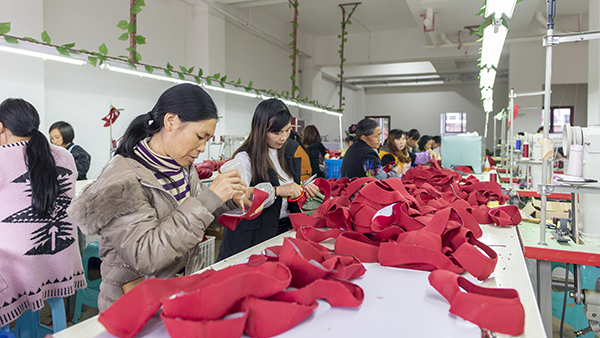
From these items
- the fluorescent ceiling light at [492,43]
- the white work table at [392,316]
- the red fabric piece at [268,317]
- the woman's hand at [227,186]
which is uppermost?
the fluorescent ceiling light at [492,43]

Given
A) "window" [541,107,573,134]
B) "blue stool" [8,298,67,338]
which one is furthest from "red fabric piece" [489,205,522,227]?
"window" [541,107,573,134]

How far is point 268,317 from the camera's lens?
658mm

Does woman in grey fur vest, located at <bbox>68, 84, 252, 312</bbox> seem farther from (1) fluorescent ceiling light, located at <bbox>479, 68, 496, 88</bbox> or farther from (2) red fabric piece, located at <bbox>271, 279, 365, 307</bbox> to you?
(1) fluorescent ceiling light, located at <bbox>479, 68, 496, 88</bbox>

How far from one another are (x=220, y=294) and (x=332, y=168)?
16.9 ft

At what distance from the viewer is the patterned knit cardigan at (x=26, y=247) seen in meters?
1.77

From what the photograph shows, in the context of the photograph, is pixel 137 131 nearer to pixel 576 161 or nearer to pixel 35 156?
pixel 35 156

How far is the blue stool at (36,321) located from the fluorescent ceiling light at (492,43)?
9.55 ft

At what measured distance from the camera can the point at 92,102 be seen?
5.88m

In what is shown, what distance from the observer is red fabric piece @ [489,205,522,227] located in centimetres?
156

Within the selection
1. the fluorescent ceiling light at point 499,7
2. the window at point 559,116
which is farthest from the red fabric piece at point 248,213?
the window at point 559,116

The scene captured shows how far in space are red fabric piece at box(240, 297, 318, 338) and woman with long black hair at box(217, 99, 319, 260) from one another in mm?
1240

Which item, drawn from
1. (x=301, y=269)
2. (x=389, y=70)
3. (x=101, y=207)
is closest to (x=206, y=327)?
(x=301, y=269)

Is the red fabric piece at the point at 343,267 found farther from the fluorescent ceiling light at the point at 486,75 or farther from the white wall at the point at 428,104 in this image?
the white wall at the point at 428,104

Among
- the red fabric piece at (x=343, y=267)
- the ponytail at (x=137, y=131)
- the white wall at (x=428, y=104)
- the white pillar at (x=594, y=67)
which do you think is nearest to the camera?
the red fabric piece at (x=343, y=267)
